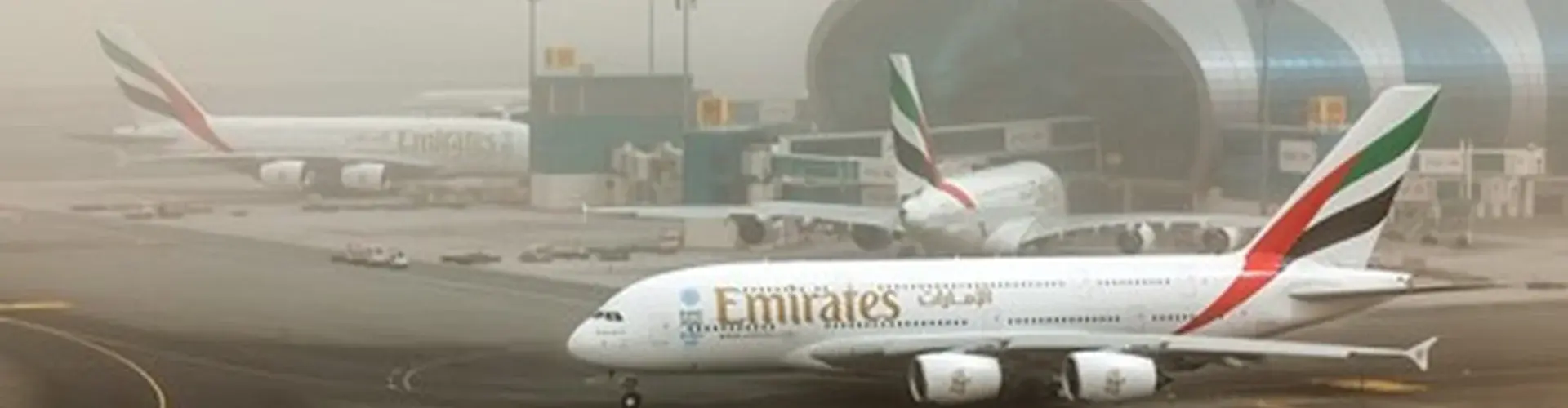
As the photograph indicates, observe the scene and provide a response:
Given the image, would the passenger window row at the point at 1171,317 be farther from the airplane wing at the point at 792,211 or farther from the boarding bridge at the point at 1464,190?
the boarding bridge at the point at 1464,190

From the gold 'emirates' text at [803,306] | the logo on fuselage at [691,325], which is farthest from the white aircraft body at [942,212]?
the logo on fuselage at [691,325]

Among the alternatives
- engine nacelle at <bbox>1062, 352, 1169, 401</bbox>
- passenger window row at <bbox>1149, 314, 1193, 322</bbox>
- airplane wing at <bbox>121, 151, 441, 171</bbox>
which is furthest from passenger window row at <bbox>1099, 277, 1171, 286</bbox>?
airplane wing at <bbox>121, 151, 441, 171</bbox>

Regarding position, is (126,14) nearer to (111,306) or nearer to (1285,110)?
(111,306)

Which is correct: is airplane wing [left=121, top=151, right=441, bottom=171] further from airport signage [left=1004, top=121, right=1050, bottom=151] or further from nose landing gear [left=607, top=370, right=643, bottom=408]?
airport signage [left=1004, top=121, right=1050, bottom=151]

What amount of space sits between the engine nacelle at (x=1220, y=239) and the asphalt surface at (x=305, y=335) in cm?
39

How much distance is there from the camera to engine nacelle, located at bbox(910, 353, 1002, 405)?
22.6ft

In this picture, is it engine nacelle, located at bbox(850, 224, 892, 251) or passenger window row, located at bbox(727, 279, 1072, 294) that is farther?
engine nacelle, located at bbox(850, 224, 892, 251)

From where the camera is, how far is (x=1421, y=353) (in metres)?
7.62

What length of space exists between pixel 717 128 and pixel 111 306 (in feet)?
6.75

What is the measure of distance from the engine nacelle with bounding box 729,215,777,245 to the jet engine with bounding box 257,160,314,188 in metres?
1.43

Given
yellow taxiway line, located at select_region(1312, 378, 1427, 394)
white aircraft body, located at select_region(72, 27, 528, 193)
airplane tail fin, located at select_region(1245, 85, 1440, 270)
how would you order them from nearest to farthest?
white aircraft body, located at select_region(72, 27, 528, 193), airplane tail fin, located at select_region(1245, 85, 1440, 270), yellow taxiway line, located at select_region(1312, 378, 1427, 394)

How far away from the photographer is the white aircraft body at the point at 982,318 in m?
6.96


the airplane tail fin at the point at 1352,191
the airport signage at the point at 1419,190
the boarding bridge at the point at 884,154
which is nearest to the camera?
the airplane tail fin at the point at 1352,191

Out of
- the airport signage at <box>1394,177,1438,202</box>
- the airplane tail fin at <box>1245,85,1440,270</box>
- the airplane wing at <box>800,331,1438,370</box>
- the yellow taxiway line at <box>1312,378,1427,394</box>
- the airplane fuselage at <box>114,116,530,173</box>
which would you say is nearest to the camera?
the airplane wing at <box>800,331,1438,370</box>
